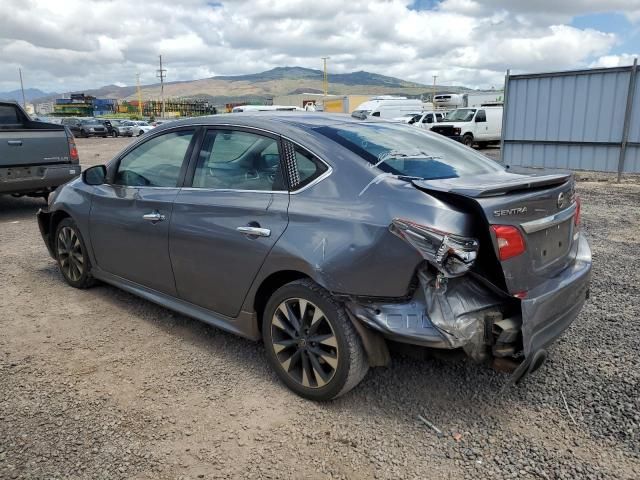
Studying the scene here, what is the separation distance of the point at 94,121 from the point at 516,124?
38.1 metres

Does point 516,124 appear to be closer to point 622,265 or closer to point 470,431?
point 622,265

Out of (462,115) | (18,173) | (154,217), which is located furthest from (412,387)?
(462,115)

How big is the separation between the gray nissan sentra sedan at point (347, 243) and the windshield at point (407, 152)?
0.01 m

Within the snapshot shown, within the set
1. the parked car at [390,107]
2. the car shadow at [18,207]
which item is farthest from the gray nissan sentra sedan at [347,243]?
the parked car at [390,107]

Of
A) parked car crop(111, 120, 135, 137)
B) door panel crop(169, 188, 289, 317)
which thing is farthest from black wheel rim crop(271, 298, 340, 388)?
parked car crop(111, 120, 135, 137)

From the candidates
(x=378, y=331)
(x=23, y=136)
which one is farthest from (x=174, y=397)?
(x=23, y=136)

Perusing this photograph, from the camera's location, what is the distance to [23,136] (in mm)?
7789

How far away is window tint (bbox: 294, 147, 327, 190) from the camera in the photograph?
9.71ft

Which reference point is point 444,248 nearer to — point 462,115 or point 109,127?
point 462,115

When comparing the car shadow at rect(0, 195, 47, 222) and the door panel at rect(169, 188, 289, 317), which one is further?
the car shadow at rect(0, 195, 47, 222)

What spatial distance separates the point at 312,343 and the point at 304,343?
6cm

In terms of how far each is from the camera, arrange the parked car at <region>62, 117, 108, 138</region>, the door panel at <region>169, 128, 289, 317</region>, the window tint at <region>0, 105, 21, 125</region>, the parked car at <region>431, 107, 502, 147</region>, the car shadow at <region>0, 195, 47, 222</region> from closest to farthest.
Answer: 1. the door panel at <region>169, 128, 289, 317</region>
2. the car shadow at <region>0, 195, 47, 222</region>
3. the window tint at <region>0, 105, 21, 125</region>
4. the parked car at <region>431, 107, 502, 147</region>
5. the parked car at <region>62, 117, 108, 138</region>

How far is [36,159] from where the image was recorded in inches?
314

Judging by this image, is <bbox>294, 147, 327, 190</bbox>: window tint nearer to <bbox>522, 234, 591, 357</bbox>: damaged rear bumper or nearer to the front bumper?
<bbox>522, 234, 591, 357</bbox>: damaged rear bumper
